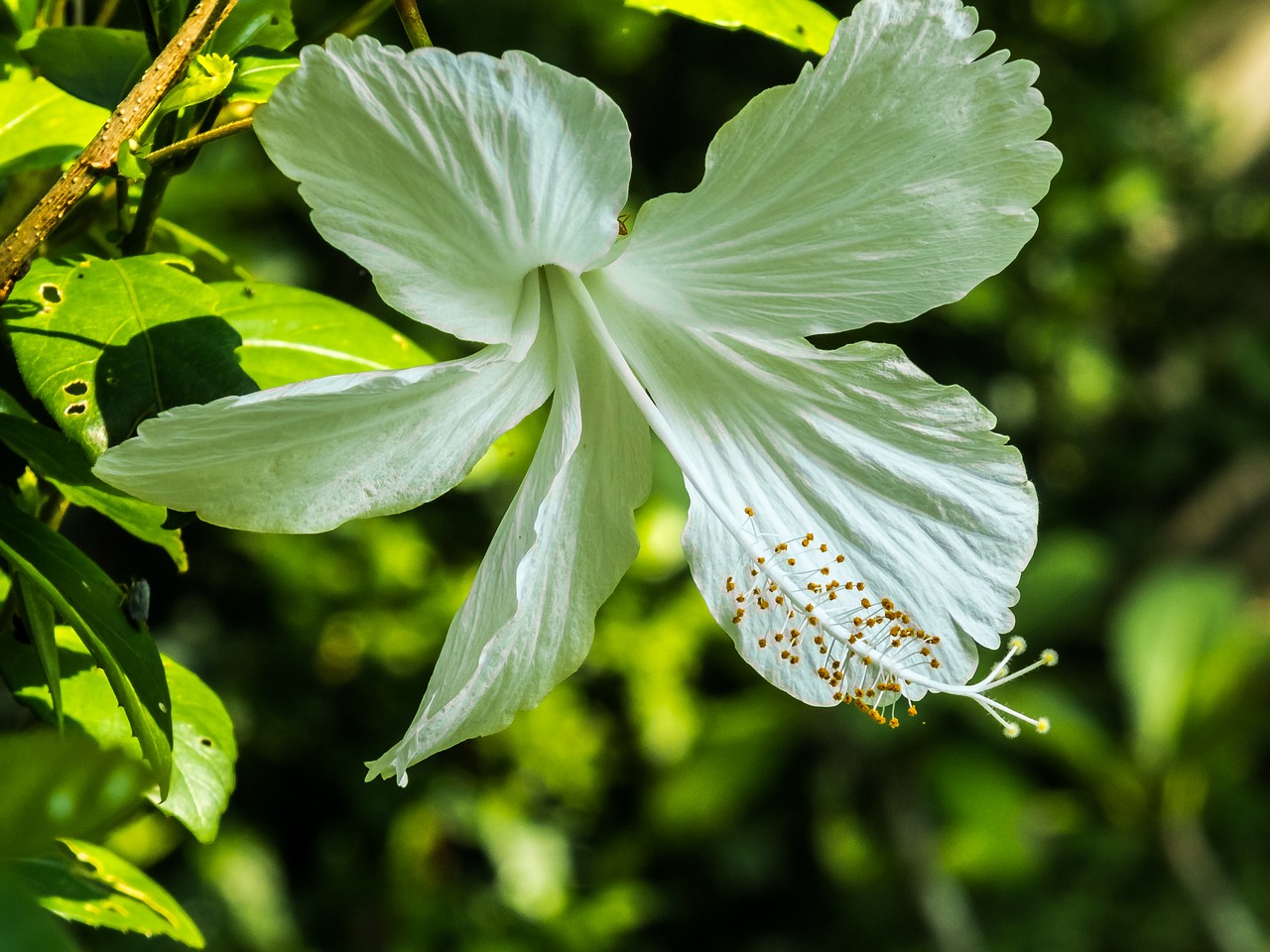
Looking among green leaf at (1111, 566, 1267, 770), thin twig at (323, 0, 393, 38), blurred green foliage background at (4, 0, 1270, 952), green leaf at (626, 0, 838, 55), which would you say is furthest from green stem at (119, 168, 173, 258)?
green leaf at (1111, 566, 1267, 770)

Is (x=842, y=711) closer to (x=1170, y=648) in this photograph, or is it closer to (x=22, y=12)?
(x=1170, y=648)

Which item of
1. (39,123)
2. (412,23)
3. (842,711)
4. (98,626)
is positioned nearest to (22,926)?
(98,626)

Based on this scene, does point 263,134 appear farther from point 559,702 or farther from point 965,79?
point 559,702

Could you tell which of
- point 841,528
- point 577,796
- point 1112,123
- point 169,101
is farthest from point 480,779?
point 1112,123

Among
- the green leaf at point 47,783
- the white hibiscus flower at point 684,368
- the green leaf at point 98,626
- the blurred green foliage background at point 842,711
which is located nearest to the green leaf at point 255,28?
the white hibiscus flower at point 684,368

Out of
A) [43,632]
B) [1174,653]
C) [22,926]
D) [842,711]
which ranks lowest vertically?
[1174,653]
